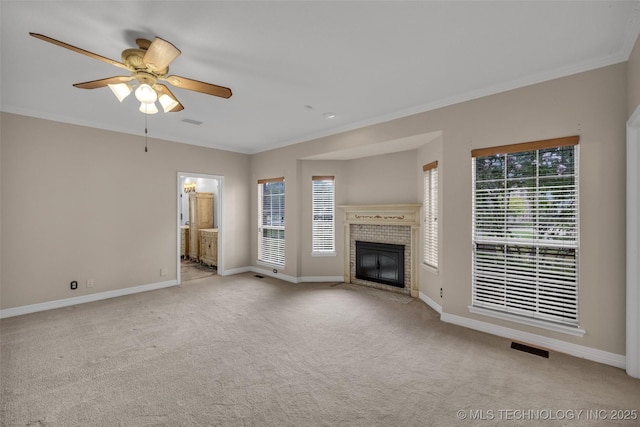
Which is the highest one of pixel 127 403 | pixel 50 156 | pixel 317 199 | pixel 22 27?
pixel 22 27

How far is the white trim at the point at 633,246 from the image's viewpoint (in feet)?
7.61

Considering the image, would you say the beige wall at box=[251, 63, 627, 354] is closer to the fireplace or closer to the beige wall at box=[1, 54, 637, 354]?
the beige wall at box=[1, 54, 637, 354]

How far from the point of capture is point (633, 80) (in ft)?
7.61

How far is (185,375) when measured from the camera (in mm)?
2408

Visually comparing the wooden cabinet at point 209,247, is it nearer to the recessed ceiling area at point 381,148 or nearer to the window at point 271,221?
the window at point 271,221

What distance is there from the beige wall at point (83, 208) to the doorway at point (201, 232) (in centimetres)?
41

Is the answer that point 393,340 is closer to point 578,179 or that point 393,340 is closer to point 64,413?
point 578,179

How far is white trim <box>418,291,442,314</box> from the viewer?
3.80 metres

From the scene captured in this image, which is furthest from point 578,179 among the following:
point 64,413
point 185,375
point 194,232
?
point 194,232

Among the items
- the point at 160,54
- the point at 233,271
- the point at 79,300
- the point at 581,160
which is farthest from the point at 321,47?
the point at 233,271

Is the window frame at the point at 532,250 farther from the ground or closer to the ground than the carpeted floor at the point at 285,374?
farther from the ground

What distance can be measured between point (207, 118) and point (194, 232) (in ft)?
13.5

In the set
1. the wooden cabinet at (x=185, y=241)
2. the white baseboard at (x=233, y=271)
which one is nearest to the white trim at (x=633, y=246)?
the white baseboard at (x=233, y=271)

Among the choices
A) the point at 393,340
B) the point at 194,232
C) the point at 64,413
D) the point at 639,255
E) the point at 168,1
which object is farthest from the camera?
the point at 194,232
